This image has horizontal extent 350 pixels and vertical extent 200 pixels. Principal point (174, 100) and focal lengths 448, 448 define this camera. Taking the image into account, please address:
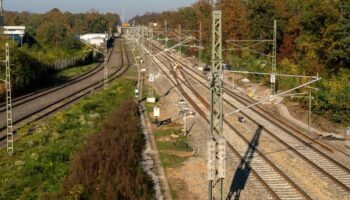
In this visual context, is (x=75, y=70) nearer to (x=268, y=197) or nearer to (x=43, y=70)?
(x=43, y=70)

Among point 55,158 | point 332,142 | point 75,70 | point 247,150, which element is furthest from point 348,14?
point 75,70

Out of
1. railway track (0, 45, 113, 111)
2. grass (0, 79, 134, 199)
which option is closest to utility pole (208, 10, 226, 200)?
grass (0, 79, 134, 199)

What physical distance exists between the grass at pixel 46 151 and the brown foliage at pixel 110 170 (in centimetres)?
130

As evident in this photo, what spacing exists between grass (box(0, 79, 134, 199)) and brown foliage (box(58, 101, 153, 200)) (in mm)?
1296

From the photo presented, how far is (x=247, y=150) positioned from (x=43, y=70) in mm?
42760

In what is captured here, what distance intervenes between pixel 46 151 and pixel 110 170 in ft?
20.8

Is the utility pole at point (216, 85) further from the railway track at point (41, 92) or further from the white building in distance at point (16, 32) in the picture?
the white building in distance at point (16, 32)

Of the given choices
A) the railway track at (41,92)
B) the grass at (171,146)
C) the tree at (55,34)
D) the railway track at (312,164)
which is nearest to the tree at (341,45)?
the railway track at (312,164)

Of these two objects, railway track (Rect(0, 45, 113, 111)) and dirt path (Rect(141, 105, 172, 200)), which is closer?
dirt path (Rect(141, 105, 172, 200))

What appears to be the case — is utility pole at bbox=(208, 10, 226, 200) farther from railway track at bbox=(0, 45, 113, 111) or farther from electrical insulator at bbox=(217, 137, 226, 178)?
railway track at bbox=(0, 45, 113, 111)

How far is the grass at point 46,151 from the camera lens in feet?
69.0

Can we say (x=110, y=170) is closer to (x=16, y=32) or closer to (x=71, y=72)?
(x=71, y=72)

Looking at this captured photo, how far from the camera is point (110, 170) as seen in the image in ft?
71.4

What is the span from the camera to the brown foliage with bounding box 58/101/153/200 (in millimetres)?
18859
